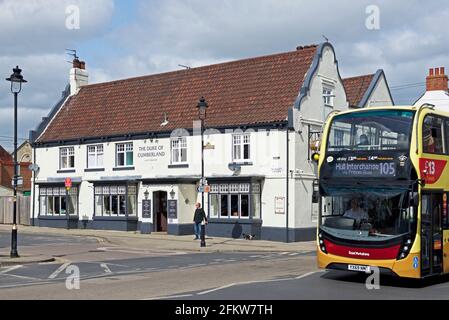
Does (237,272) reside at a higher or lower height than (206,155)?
lower

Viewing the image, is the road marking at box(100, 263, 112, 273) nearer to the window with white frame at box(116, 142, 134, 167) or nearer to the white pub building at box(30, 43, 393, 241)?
the white pub building at box(30, 43, 393, 241)

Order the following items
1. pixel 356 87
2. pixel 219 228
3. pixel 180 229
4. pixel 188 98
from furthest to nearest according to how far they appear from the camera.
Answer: pixel 356 87, pixel 188 98, pixel 180 229, pixel 219 228

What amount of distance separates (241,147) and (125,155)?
8.42 m

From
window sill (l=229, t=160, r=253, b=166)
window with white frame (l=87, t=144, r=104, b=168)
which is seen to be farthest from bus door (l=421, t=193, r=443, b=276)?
window with white frame (l=87, t=144, r=104, b=168)

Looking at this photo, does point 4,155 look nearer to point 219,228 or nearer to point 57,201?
point 57,201

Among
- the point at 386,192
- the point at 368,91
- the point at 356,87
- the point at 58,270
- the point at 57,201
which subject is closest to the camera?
the point at 386,192

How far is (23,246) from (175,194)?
29.9ft

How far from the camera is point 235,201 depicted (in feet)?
106

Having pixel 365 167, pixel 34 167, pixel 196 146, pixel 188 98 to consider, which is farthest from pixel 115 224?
pixel 365 167

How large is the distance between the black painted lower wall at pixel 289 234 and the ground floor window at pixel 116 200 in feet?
29.6

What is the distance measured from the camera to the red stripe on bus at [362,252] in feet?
45.0
